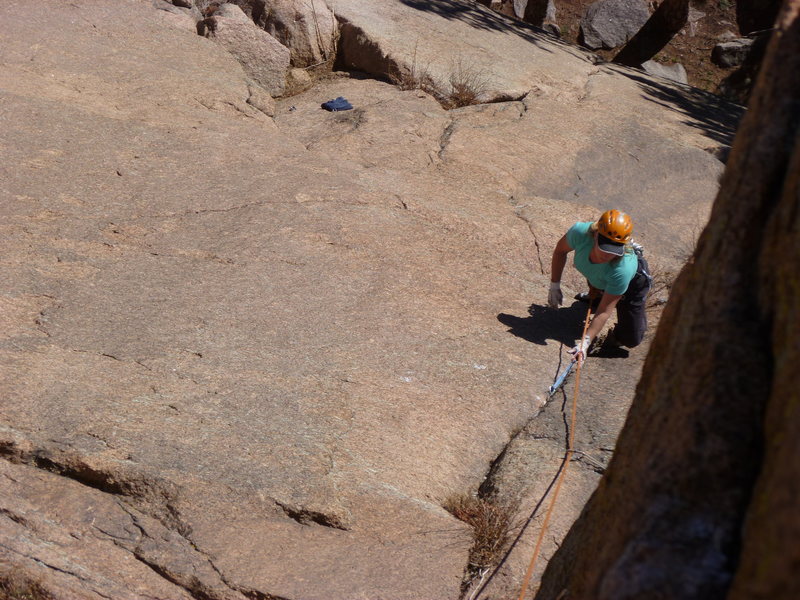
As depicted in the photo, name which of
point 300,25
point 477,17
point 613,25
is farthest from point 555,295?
point 613,25

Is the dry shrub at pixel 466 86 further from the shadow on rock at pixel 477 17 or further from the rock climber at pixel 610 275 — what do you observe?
the rock climber at pixel 610 275

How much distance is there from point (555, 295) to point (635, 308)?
521 millimetres

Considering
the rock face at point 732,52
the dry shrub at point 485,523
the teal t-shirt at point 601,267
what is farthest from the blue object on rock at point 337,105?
the rock face at point 732,52

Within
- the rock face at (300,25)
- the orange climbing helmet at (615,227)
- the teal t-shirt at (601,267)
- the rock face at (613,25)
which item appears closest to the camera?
the orange climbing helmet at (615,227)

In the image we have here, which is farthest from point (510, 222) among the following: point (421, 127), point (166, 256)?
point (166, 256)

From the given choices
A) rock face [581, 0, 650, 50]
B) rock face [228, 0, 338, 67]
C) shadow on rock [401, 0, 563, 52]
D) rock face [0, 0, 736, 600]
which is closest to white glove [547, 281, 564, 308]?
rock face [0, 0, 736, 600]

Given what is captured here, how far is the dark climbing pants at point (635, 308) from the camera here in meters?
4.98

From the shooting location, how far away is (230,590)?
9.79 feet

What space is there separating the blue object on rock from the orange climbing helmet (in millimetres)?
3443

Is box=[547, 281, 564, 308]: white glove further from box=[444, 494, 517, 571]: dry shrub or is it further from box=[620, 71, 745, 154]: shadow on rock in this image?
box=[620, 71, 745, 154]: shadow on rock

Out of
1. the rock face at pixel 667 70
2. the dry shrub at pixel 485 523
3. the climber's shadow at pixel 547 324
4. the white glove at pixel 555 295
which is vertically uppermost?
the rock face at pixel 667 70

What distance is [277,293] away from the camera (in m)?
4.64

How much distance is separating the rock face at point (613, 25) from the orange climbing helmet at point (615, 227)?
11424 millimetres

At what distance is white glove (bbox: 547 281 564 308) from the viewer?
17.1ft
